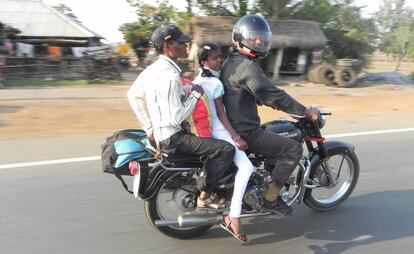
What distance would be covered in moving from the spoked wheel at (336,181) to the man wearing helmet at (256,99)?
0.67m

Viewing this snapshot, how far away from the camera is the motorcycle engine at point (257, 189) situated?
400cm

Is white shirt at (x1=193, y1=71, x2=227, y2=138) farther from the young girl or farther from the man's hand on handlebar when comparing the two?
the man's hand on handlebar

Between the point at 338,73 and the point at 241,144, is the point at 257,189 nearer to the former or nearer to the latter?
the point at 241,144

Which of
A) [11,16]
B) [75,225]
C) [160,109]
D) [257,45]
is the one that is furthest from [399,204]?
[11,16]

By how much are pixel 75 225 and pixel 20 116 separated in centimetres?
690

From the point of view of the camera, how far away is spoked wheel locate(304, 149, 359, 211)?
467 centimetres

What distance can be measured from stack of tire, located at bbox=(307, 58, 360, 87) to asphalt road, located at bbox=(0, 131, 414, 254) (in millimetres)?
14339

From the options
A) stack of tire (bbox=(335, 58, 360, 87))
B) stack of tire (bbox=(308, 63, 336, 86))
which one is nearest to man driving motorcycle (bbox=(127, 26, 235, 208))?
stack of tire (bbox=(335, 58, 360, 87))

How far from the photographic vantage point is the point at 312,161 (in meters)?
4.51

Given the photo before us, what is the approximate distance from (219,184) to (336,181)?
1.52 m

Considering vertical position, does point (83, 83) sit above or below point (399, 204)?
below

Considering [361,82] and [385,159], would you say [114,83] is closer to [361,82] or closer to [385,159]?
[361,82]

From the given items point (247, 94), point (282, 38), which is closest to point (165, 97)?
point (247, 94)

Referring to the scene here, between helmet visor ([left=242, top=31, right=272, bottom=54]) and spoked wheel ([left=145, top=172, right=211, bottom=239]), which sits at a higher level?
helmet visor ([left=242, top=31, right=272, bottom=54])
